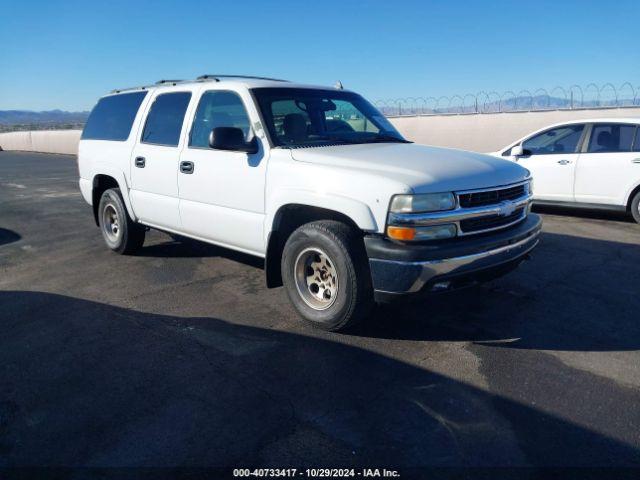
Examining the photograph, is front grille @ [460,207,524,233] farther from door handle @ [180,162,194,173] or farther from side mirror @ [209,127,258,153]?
door handle @ [180,162,194,173]

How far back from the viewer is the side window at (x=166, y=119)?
534cm

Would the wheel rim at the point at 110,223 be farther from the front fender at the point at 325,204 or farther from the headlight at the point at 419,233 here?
→ the headlight at the point at 419,233

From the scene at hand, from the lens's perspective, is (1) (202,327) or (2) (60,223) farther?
(2) (60,223)

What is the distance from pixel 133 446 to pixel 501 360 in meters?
2.41

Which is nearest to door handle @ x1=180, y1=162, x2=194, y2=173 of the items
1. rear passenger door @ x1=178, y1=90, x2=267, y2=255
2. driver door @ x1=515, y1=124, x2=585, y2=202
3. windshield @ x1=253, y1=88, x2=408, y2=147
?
rear passenger door @ x1=178, y1=90, x2=267, y2=255

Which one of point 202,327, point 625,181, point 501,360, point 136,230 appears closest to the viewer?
point 501,360

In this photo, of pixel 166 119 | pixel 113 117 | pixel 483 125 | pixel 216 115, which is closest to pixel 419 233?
pixel 216 115

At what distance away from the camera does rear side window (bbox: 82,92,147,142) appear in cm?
616

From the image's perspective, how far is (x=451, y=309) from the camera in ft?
15.1

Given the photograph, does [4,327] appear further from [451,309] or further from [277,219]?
[451,309]

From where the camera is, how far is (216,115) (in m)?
5.00

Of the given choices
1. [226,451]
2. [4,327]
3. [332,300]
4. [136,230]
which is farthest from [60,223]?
[226,451]

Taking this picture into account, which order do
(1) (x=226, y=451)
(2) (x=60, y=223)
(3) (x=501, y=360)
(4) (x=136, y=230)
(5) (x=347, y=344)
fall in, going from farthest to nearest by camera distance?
(2) (x=60, y=223)
(4) (x=136, y=230)
(5) (x=347, y=344)
(3) (x=501, y=360)
(1) (x=226, y=451)

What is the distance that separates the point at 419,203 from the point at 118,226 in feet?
14.2
